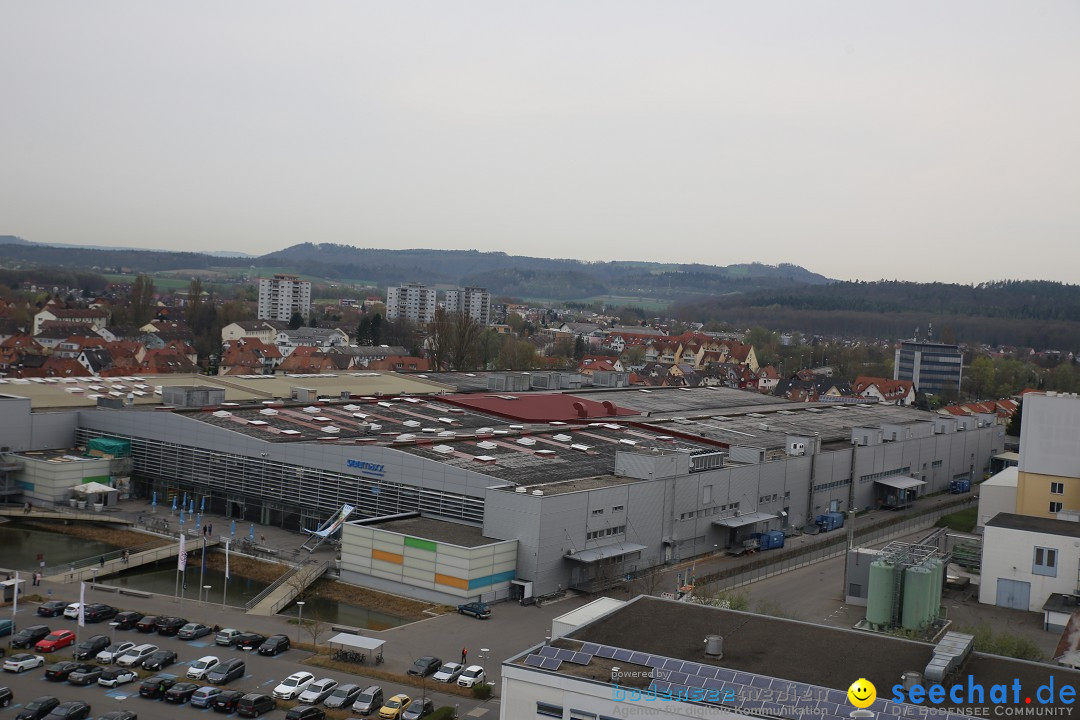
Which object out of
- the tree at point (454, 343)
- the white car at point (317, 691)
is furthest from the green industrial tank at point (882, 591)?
the tree at point (454, 343)

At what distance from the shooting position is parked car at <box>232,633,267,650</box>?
13.8 meters

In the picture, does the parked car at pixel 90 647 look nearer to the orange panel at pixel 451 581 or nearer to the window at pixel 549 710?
the orange panel at pixel 451 581

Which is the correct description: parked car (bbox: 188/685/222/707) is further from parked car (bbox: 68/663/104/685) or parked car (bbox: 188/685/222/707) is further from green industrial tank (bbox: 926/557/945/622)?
green industrial tank (bbox: 926/557/945/622)

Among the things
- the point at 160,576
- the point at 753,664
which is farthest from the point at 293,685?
the point at 160,576

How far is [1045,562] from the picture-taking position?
1708 cm

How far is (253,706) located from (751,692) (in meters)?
5.64

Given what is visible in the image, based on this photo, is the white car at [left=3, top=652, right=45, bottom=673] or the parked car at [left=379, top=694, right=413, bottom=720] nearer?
the parked car at [left=379, top=694, right=413, bottom=720]

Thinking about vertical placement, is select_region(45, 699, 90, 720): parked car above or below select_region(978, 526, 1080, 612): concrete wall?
below

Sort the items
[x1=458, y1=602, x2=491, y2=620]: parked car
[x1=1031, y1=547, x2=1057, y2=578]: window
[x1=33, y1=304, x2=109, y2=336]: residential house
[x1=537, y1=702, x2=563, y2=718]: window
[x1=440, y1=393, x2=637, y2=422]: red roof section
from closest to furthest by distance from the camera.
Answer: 1. [x1=537, y1=702, x2=563, y2=718]: window
2. [x1=458, y1=602, x2=491, y2=620]: parked car
3. [x1=1031, y1=547, x2=1057, y2=578]: window
4. [x1=440, y1=393, x2=637, y2=422]: red roof section
5. [x1=33, y1=304, x2=109, y2=336]: residential house

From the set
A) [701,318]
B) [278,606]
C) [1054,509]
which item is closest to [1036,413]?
[1054,509]

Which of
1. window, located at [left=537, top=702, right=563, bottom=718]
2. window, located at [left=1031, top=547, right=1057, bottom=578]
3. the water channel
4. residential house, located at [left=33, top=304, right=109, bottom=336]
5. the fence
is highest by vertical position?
residential house, located at [left=33, top=304, right=109, bottom=336]

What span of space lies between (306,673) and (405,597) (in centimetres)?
424

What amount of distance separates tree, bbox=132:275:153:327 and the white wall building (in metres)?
54.8

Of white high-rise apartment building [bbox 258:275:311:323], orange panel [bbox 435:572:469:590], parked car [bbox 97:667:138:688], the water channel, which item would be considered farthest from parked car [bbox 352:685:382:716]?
white high-rise apartment building [bbox 258:275:311:323]
